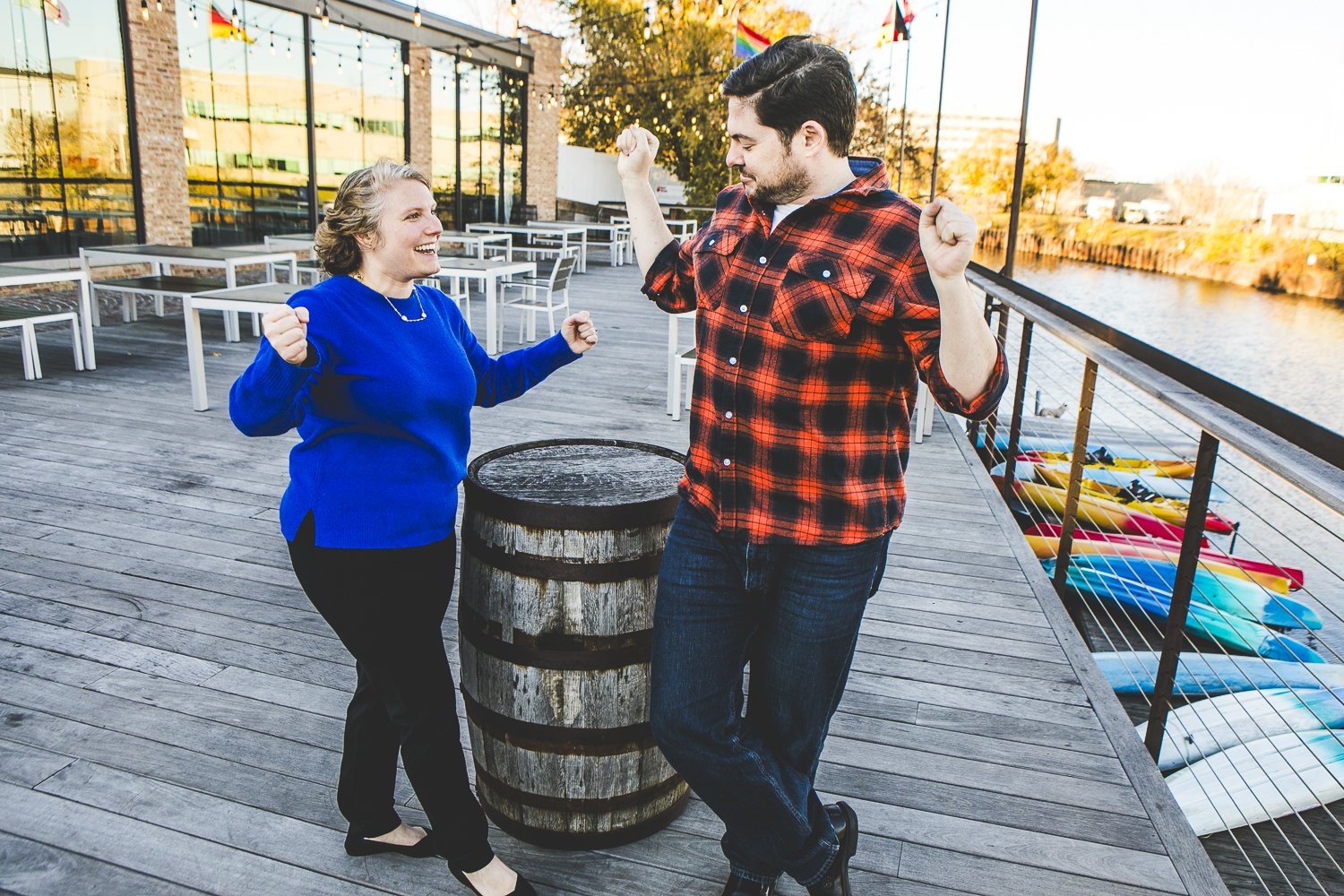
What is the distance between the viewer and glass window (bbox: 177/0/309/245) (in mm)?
10914

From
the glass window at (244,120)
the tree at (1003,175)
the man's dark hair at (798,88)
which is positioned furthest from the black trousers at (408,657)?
the tree at (1003,175)

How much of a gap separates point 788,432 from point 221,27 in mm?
12005

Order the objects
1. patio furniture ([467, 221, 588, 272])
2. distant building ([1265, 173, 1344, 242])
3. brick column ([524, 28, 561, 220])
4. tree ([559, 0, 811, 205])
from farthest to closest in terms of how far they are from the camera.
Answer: distant building ([1265, 173, 1344, 242]) < tree ([559, 0, 811, 205]) < brick column ([524, 28, 561, 220]) < patio furniture ([467, 221, 588, 272])

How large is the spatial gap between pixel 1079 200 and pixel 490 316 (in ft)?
178

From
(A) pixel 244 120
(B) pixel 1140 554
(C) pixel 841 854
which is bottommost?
(B) pixel 1140 554

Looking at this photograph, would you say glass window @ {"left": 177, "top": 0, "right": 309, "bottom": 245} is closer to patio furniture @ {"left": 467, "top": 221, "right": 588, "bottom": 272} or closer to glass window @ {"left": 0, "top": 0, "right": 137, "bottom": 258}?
glass window @ {"left": 0, "top": 0, "right": 137, "bottom": 258}

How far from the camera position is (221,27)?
11.0 meters

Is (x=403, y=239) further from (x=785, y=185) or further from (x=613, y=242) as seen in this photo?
(x=613, y=242)

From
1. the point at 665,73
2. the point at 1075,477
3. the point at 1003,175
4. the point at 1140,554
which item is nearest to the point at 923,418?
the point at 1140,554

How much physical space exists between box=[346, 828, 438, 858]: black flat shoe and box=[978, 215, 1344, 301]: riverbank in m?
49.5

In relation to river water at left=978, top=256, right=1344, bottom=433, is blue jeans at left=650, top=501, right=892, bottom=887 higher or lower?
higher

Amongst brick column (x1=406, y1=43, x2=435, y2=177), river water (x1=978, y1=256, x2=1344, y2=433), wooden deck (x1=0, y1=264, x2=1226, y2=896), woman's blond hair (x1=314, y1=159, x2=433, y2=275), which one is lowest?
river water (x1=978, y1=256, x2=1344, y2=433)

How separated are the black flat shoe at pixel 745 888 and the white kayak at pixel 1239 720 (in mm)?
1777

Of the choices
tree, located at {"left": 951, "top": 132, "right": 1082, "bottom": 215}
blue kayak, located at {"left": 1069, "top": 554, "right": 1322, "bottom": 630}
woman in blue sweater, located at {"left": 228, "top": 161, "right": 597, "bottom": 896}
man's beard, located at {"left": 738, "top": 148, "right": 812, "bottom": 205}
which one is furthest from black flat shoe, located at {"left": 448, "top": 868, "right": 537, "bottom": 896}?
tree, located at {"left": 951, "top": 132, "right": 1082, "bottom": 215}
